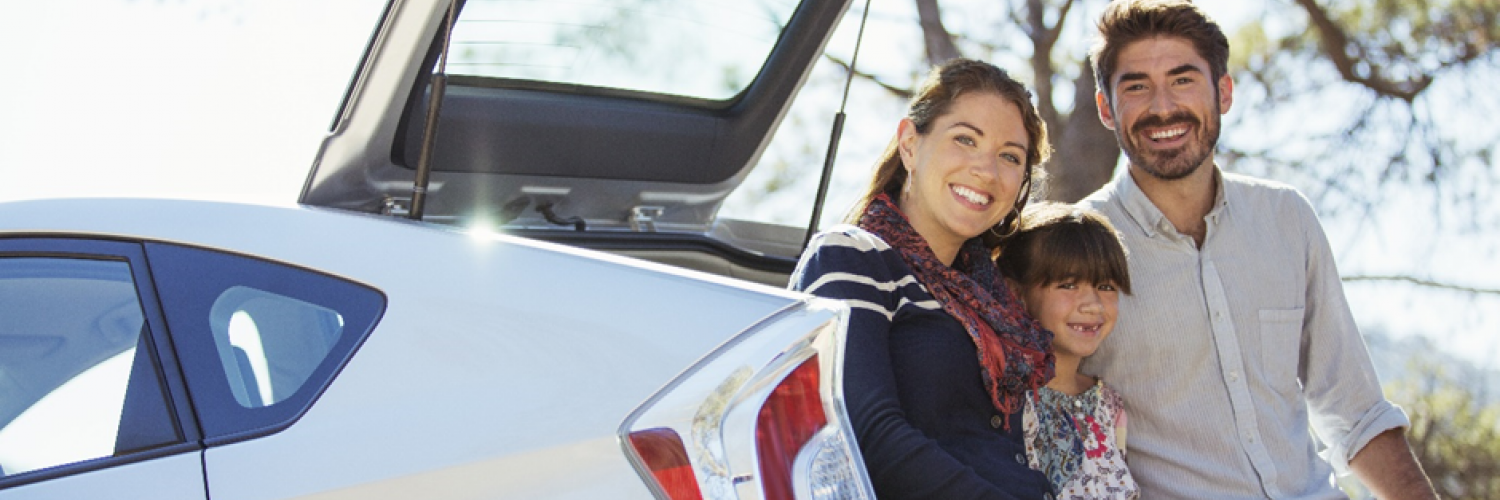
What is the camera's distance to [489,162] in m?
2.85

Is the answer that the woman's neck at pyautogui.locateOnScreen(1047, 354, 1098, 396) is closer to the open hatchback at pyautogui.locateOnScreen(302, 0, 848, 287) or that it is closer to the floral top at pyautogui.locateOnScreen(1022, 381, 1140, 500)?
the floral top at pyautogui.locateOnScreen(1022, 381, 1140, 500)

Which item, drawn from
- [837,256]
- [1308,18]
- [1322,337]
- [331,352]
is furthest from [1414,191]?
[331,352]

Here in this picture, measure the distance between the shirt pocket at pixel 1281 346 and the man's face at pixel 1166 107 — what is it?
0.36 metres

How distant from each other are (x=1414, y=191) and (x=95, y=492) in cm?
730

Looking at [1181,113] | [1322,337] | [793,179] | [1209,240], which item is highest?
[1181,113]

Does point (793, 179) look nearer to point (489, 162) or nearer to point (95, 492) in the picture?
point (489, 162)

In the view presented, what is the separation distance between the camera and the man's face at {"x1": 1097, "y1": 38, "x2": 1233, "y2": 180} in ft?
10.7

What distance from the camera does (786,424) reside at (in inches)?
73.0

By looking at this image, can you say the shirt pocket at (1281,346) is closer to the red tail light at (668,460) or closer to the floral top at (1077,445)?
the floral top at (1077,445)

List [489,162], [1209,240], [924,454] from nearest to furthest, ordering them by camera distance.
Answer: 1. [924,454]
2. [489,162]
3. [1209,240]

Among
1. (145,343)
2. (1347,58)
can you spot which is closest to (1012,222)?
(145,343)

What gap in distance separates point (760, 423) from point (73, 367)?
953mm

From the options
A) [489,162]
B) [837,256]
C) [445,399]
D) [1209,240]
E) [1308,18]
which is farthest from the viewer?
[1308,18]

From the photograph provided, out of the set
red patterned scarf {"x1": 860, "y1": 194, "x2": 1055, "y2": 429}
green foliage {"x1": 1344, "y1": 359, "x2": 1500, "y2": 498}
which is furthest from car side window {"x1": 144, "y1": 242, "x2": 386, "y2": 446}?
green foliage {"x1": 1344, "y1": 359, "x2": 1500, "y2": 498}
